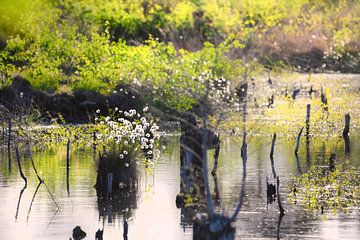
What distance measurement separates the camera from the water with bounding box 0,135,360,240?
79.9 ft

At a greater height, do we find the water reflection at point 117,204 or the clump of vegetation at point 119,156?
the clump of vegetation at point 119,156

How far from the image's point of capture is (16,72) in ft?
170

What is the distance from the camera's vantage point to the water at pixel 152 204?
24.3 meters

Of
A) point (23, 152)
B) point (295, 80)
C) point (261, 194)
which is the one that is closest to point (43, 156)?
point (23, 152)

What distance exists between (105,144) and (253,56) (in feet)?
124

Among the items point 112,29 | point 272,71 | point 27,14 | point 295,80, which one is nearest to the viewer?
point 27,14

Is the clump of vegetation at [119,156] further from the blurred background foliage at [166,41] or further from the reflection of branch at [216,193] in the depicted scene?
the blurred background foliage at [166,41]

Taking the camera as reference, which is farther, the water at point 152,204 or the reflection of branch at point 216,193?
the reflection of branch at point 216,193

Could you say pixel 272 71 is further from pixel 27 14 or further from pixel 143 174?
pixel 143 174

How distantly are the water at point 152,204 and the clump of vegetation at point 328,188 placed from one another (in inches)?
15.6

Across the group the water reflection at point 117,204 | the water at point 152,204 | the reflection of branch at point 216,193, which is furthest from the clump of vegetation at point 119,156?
the reflection of branch at point 216,193

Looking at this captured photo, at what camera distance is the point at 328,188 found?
29.2m

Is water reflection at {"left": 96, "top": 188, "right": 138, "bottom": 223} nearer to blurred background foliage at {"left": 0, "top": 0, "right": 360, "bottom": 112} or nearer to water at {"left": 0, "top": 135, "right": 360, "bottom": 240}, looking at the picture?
water at {"left": 0, "top": 135, "right": 360, "bottom": 240}

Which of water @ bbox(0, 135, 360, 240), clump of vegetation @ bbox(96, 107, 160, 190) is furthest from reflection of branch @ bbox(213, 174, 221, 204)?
clump of vegetation @ bbox(96, 107, 160, 190)
